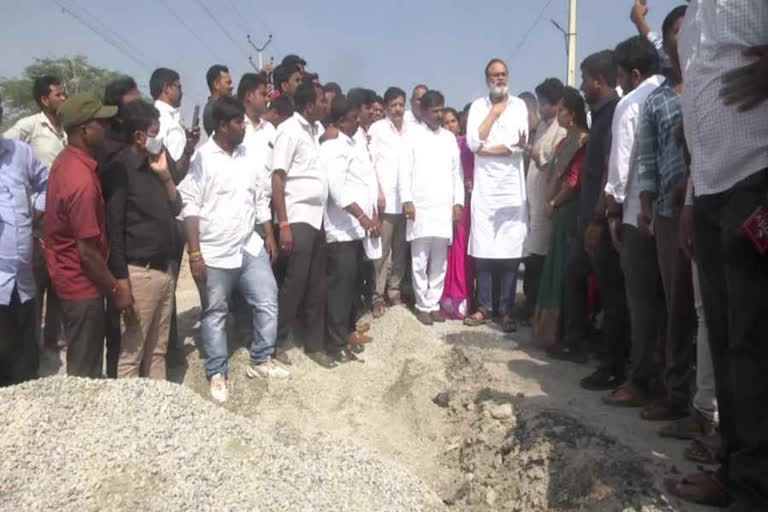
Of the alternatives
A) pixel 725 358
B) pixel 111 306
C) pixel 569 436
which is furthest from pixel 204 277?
pixel 725 358

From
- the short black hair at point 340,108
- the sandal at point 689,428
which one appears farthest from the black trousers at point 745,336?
the short black hair at point 340,108

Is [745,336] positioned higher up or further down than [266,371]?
higher up

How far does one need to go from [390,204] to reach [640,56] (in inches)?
109

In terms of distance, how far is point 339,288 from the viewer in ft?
17.5

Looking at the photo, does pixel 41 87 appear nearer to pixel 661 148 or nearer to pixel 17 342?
pixel 17 342

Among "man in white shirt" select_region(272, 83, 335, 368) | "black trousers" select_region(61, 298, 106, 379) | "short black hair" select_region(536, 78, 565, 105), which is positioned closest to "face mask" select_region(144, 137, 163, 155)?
"black trousers" select_region(61, 298, 106, 379)

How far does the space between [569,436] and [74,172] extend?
2.87 meters

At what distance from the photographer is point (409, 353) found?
5402 millimetres

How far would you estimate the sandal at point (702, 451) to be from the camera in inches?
117

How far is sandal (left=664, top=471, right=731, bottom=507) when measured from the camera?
257 centimetres

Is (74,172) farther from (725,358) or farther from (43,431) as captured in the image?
(725,358)

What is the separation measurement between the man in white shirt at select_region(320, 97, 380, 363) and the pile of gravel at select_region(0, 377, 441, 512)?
2.25 metres

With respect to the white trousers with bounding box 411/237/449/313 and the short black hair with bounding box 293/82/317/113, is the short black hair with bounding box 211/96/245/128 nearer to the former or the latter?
the short black hair with bounding box 293/82/317/113

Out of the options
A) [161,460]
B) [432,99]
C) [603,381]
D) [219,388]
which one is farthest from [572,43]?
[161,460]
